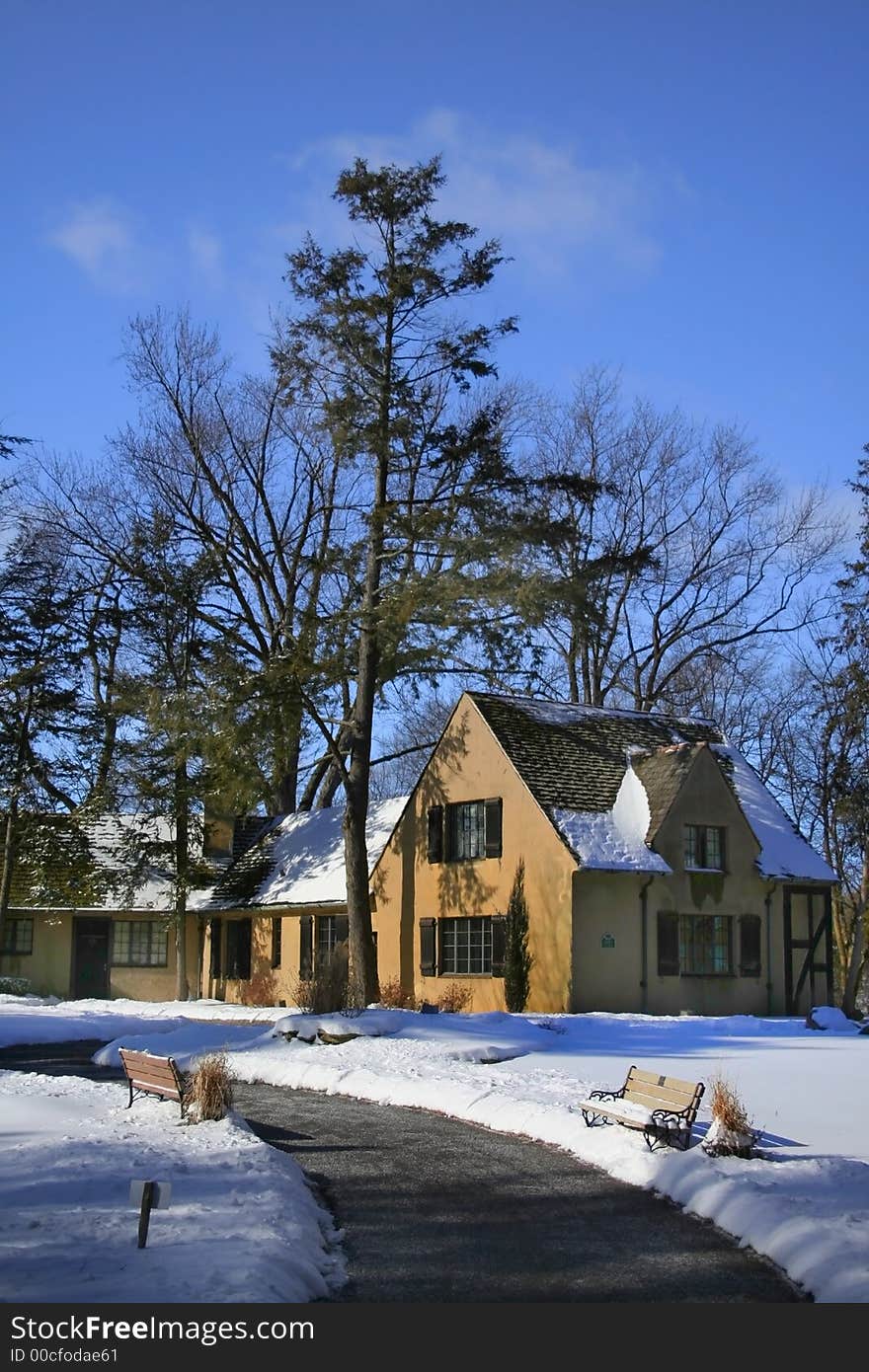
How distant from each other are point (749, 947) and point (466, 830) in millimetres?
6605

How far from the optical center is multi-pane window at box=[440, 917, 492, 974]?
1206 inches

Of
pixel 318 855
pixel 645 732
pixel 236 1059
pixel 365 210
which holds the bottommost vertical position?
pixel 236 1059

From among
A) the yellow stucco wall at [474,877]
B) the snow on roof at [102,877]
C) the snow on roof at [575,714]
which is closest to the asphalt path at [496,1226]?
the yellow stucco wall at [474,877]

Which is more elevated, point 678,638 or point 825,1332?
point 678,638

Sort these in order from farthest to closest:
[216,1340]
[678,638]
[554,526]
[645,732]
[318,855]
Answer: [678,638], [318,855], [645,732], [554,526], [216,1340]

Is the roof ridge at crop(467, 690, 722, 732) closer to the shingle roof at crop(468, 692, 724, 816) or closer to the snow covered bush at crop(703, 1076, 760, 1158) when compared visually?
the shingle roof at crop(468, 692, 724, 816)

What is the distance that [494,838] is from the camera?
100 ft

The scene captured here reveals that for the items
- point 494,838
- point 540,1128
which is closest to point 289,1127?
point 540,1128

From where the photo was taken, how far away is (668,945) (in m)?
29.0

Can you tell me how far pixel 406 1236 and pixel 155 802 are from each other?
30589 mm

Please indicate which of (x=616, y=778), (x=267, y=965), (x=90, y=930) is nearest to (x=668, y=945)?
(x=616, y=778)

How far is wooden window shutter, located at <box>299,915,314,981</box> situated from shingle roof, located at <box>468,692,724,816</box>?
7.94 meters

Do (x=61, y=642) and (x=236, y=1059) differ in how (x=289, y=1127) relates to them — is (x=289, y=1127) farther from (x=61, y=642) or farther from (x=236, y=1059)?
(x=61, y=642)

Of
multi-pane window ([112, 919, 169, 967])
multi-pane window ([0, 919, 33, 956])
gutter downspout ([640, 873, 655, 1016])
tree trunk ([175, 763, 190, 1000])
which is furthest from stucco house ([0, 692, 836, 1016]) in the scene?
multi-pane window ([0, 919, 33, 956])
